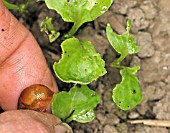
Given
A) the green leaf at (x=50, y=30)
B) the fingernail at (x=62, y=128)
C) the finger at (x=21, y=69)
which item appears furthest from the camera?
the green leaf at (x=50, y=30)

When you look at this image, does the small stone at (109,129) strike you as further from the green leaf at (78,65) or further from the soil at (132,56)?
the green leaf at (78,65)

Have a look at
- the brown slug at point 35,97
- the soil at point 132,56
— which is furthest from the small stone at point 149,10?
the brown slug at point 35,97

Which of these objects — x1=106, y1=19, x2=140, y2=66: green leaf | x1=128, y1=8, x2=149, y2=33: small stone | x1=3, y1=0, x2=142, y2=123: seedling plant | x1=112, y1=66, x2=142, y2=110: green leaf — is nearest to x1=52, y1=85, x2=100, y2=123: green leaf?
x1=3, y1=0, x2=142, y2=123: seedling plant

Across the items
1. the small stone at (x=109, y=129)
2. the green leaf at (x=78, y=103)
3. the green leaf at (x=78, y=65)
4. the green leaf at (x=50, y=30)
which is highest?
the green leaf at (x=50, y=30)

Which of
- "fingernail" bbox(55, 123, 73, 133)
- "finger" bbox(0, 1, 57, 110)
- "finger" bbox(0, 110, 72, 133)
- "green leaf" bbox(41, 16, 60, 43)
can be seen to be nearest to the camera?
"finger" bbox(0, 110, 72, 133)

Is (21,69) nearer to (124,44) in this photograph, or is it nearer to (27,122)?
(27,122)

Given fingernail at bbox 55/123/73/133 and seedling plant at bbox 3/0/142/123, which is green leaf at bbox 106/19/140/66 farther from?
fingernail at bbox 55/123/73/133

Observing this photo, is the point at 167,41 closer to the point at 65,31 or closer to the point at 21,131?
the point at 65,31
